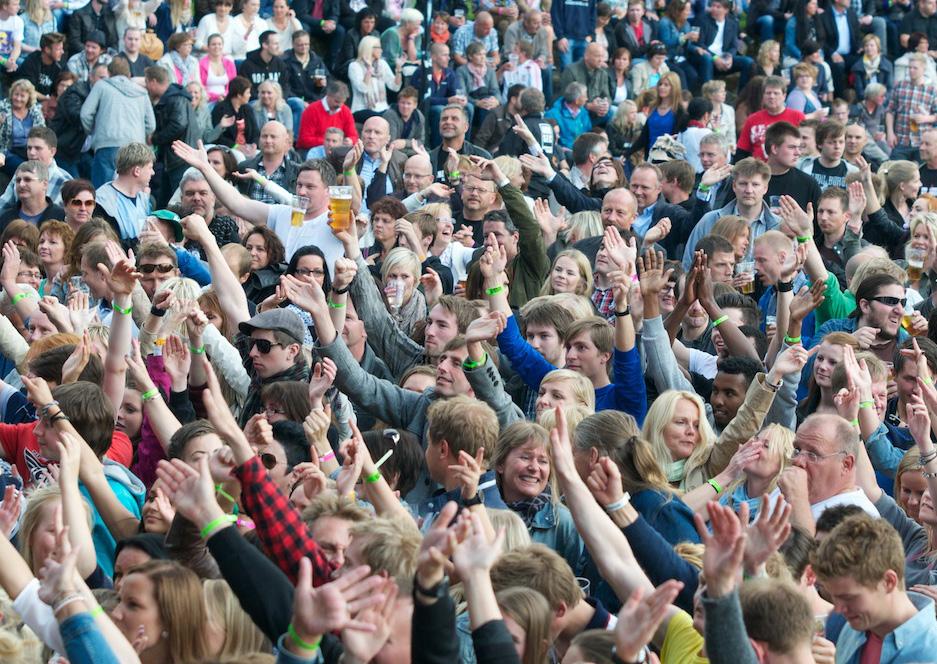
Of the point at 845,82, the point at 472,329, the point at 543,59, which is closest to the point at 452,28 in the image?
the point at 543,59

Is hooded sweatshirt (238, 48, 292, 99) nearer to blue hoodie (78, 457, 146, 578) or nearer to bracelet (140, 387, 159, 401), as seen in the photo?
bracelet (140, 387, 159, 401)

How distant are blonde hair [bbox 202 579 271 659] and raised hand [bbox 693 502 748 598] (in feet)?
4.47

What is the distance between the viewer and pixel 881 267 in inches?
340

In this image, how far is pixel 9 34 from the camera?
15.3 metres

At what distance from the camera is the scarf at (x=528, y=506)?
5793 millimetres

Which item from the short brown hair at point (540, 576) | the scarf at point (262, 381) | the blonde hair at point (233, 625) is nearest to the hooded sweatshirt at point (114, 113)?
the scarf at point (262, 381)

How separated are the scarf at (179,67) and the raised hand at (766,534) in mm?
12093

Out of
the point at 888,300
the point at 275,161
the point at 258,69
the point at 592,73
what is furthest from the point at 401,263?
the point at 592,73

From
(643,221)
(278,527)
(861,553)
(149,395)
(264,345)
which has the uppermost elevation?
(278,527)

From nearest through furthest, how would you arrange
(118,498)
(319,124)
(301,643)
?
(301,643), (118,498), (319,124)

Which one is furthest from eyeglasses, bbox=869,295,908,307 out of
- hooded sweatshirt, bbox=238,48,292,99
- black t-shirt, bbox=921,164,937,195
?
hooded sweatshirt, bbox=238,48,292,99

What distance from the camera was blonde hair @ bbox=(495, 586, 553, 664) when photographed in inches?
170

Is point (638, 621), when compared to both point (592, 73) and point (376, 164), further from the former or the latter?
point (592, 73)

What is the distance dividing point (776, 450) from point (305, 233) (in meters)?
4.25
